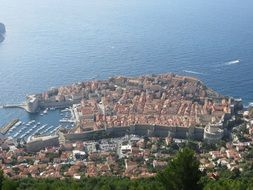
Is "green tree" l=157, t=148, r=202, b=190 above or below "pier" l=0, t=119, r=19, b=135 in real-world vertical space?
above

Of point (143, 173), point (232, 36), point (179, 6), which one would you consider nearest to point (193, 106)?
point (143, 173)

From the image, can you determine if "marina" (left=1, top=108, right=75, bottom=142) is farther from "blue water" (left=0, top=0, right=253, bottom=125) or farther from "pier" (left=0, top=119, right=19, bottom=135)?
"blue water" (left=0, top=0, right=253, bottom=125)

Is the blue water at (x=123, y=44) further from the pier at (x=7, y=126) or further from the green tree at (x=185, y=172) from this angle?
the green tree at (x=185, y=172)

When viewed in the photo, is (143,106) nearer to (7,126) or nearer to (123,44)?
(7,126)

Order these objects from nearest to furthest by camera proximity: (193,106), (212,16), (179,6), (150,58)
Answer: (193,106) → (150,58) → (212,16) → (179,6)

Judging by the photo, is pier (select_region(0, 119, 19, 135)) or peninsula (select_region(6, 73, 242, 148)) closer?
peninsula (select_region(6, 73, 242, 148))

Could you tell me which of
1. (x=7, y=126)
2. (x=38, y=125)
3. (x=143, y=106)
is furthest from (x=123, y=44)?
(x=7, y=126)

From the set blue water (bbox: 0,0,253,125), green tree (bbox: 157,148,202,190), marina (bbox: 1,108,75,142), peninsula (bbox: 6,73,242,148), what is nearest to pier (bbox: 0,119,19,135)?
marina (bbox: 1,108,75,142)

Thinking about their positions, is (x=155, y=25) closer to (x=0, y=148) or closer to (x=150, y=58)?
(x=150, y=58)

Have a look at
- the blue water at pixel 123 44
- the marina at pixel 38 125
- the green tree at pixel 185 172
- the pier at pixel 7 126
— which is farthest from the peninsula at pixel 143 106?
the green tree at pixel 185 172
